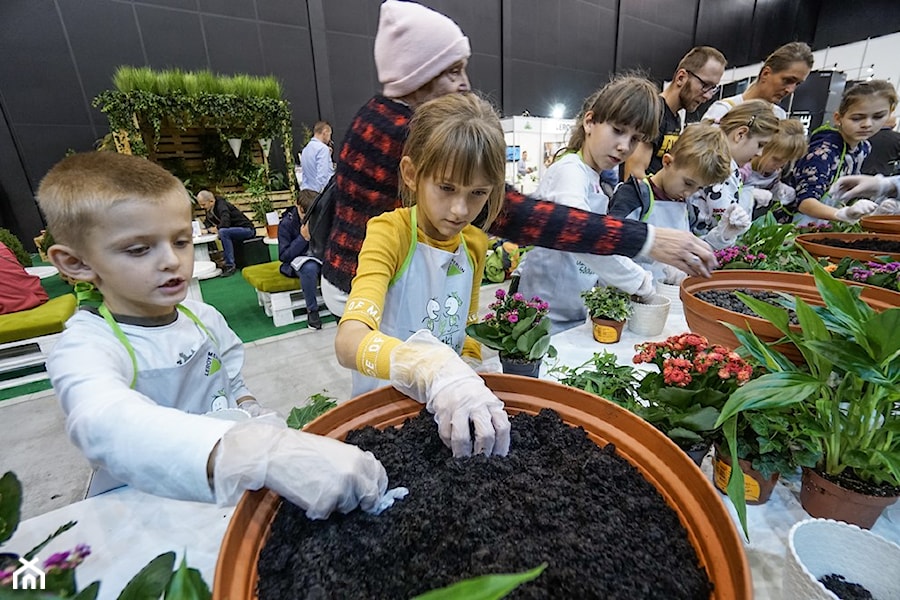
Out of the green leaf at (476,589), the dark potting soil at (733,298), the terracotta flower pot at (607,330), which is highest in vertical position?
the green leaf at (476,589)

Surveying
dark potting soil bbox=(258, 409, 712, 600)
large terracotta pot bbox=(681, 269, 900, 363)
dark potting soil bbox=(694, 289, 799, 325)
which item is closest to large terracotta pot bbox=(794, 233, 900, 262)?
large terracotta pot bbox=(681, 269, 900, 363)

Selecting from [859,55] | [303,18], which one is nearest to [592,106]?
[303,18]

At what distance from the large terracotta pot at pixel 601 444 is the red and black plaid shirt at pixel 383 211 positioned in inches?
18.6

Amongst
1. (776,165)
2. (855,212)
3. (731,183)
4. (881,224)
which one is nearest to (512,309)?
(731,183)

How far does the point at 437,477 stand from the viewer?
0.54 m

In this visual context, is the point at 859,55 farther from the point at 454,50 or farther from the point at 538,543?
the point at 538,543

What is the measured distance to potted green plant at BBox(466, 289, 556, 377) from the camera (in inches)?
36.1

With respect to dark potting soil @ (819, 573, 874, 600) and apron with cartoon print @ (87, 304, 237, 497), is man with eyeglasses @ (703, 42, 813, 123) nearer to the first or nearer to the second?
dark potting soil @ (819, 573, 874, 600)

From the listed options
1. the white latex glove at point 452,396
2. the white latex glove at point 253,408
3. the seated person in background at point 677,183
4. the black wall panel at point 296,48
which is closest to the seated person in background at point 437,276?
the white latex glove at point 452,396

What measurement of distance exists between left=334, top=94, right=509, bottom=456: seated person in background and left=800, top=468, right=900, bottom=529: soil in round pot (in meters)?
0.43

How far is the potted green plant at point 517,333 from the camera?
92 centimetres

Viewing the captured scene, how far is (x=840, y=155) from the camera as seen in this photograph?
2.21 metres

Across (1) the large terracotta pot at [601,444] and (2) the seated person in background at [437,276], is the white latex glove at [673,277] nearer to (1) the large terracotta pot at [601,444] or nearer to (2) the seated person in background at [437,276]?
(2) the seated person in background at [437,276]

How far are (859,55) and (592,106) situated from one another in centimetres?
962
